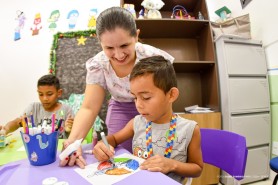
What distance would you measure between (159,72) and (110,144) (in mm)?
358

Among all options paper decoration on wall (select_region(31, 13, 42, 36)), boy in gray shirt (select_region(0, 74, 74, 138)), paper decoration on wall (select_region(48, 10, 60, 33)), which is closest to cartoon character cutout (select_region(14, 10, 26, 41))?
paper decoration on wall (select_region(31, 13, 42, 36))

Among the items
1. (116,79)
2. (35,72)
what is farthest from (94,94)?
(35,72)

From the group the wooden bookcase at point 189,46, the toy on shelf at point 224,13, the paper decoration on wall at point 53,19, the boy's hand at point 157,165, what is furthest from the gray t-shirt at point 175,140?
the paper decoration on wall at point 53,19

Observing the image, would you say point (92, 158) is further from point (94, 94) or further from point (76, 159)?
→ point (94, 94)

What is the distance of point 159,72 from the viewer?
772 mm

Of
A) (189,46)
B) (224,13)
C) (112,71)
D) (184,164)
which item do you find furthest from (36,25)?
(184,164)

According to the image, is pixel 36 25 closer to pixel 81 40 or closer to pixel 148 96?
pixel 81 40

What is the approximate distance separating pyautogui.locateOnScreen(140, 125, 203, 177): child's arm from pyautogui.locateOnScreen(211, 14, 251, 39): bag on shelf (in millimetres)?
1807

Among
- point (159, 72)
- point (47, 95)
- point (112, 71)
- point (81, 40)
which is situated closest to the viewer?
point (159, 72)

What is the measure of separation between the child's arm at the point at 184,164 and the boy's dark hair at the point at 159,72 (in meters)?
0.21

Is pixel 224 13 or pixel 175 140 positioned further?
pixel 224 13

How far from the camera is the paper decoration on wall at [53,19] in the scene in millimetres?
2682

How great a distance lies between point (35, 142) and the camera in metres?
0.63

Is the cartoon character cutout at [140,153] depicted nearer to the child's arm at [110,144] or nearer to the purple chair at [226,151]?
the child's arm at [110,144]
